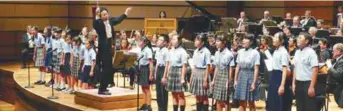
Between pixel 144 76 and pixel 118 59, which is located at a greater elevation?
pixel 118 59

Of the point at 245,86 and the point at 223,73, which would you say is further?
the point at 223,73

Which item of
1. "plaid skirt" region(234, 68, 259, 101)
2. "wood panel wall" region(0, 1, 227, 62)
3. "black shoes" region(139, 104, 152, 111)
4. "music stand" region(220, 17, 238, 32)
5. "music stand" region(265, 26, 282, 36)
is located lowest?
"black shoes" region(139, 104, 152, 111)

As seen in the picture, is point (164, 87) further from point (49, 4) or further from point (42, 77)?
point (49, 4)

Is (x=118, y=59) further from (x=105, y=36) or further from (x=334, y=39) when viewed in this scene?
(x=334, y=39)

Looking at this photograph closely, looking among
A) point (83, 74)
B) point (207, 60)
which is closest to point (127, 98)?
point (83, 74)

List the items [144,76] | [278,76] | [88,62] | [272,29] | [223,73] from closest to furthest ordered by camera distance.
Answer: [278,76] < [223,73] < [144,76] < [88,62] < [272,29]

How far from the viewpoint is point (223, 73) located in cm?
669

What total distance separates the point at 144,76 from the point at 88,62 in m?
1.50

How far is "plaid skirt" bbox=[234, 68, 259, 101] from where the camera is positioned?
21.3 feet

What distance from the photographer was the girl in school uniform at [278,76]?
6.14 metres

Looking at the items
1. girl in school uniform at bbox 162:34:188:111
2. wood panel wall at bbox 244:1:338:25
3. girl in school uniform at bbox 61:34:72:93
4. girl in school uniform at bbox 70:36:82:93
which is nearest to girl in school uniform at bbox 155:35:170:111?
girl in school uniform at bbox 162:34:188:111

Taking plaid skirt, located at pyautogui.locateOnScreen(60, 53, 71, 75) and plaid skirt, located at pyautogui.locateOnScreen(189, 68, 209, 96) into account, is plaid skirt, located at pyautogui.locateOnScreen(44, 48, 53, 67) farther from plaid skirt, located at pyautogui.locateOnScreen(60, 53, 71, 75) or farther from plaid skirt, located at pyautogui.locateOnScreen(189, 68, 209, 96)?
plaid skirt, located at pyautogui.locateOnScreen(189, 68, 209, 96)

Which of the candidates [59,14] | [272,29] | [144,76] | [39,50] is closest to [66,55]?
[39,50]

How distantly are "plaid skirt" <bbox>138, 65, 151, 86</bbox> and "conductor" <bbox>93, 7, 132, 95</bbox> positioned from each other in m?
0.44
